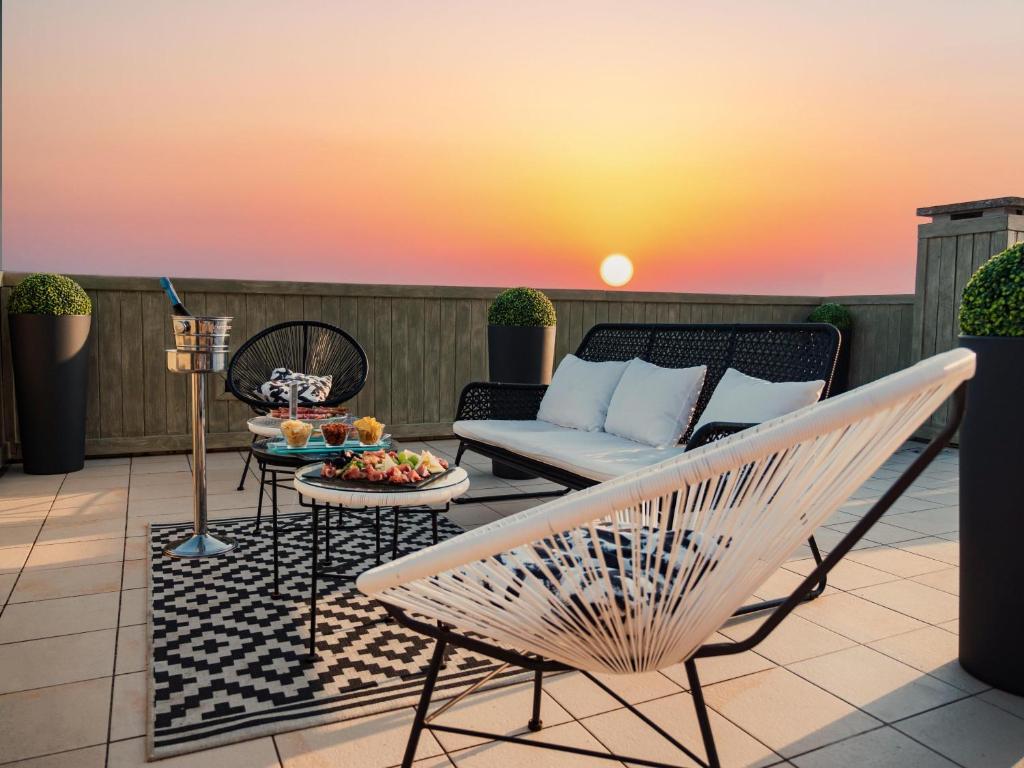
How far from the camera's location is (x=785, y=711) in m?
1.85

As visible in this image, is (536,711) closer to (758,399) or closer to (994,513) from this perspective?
(994,513)

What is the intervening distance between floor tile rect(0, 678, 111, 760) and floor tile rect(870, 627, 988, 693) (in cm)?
205

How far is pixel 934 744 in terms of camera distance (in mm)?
1713

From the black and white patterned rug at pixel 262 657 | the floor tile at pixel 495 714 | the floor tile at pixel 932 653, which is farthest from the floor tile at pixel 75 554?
the floor tile at pixel 932 653

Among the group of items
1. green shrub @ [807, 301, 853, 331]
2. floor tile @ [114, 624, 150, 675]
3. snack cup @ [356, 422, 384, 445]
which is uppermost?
green shrub @ [807, 301, 853, 331]

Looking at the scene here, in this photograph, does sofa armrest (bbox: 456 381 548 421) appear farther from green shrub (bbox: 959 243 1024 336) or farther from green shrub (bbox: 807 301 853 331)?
green shrub (bbox: 807 301 853 331)

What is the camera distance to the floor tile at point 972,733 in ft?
5.46

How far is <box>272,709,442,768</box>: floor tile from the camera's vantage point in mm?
1620

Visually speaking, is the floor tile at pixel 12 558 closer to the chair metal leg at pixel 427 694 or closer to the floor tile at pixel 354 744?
the floor tile at pixel 354 744

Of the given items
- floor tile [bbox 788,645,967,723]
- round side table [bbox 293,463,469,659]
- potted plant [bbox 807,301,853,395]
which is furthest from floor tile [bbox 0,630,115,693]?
potted plant [bbox 807,301,853,395]

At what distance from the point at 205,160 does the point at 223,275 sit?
1186 millimetres

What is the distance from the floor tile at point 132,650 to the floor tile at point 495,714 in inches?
34.0

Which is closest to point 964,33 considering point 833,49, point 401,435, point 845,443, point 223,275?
point 833,49

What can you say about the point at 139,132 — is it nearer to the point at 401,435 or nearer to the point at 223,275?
the point at 223,275
